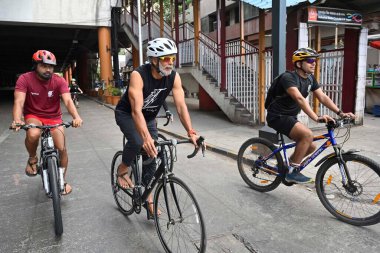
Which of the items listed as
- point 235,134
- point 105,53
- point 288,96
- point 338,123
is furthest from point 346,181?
point 105,53

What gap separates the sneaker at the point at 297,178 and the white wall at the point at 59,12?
65.8 feet

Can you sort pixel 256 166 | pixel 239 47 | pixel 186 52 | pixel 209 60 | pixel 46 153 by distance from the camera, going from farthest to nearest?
pixel 186 52, pixel 239 47, pixel 209 60, pixel 256 166, pixel 46 153

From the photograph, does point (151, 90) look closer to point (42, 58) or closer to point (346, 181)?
point (42, 58)

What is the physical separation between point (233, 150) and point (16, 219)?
4240mm

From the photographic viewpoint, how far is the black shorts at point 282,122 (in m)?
4.10

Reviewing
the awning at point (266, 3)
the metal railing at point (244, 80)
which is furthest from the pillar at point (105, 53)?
the awning at point (266, 3)

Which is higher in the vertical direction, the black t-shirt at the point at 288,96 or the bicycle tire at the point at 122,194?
the black t-shirt at the point at 288,96

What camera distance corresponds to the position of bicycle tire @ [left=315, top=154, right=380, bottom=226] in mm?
3398

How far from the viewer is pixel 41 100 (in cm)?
411

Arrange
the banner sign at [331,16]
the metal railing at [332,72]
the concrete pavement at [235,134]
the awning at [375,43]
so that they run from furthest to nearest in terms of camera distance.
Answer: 1. the awning at [375,43]
2. the metal railing at [332,72]
3. the banner sign at [331,16]
4. the concrete pavement at [235,134]

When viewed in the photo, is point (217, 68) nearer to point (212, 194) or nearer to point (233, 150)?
point (233, 150)

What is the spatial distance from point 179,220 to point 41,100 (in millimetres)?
2432

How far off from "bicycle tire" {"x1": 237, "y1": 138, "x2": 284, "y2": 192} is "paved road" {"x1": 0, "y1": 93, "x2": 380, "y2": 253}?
5.5 inches

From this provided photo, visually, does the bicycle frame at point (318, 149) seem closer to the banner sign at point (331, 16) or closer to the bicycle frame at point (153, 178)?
the bicycle frame at point (153, 178)
